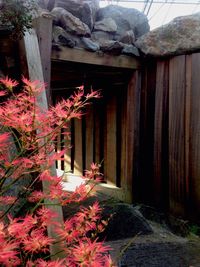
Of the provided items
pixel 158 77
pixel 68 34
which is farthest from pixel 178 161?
pixel 68 34

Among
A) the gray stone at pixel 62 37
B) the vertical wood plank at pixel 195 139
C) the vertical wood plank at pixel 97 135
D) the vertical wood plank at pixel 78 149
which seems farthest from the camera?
the vertical wood plank at pixel 78 149

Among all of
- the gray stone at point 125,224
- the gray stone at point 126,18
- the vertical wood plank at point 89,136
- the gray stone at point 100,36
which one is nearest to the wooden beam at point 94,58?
the gray stone at point 100,36

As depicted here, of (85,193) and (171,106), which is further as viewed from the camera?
(171,106)

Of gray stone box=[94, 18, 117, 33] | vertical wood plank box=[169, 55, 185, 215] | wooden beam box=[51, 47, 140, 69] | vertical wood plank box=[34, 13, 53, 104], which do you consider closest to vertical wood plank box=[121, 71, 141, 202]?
wooden beam box=[51, 47, 140, 69]

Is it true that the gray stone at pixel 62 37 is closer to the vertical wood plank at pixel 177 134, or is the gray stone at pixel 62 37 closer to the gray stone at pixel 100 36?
the gray stone at pixel 100 36

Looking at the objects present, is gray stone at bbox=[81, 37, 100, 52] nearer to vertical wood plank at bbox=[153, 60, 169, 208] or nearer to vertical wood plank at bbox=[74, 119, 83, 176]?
vertical wood plank at bbox=[153, 60, 169, 208]

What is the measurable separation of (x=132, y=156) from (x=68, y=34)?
183cm

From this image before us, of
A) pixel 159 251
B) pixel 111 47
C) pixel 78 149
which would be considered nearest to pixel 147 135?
pixel 111 47

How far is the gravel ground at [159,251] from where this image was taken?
2.63 meters

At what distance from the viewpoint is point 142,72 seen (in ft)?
13.0

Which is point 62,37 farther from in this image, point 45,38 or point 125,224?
point 125,224

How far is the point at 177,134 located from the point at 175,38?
1.14 meters

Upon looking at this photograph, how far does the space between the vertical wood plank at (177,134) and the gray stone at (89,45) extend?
937 mm

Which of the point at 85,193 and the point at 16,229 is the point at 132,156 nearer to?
the point at 85,193
